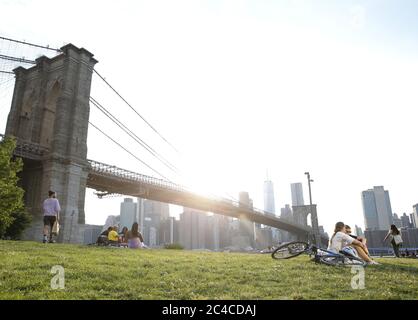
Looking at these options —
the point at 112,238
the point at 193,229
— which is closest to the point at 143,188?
the point at 112,238

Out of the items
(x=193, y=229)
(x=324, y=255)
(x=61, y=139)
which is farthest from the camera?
(x=193, y=229)

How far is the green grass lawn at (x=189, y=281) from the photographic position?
224 inches

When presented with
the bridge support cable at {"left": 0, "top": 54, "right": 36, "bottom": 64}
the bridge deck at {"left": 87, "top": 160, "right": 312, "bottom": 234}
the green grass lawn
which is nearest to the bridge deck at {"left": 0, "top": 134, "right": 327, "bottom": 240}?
the bridge deck at {"left": 87, "top": 160, "right": 312, "bottom": 234}

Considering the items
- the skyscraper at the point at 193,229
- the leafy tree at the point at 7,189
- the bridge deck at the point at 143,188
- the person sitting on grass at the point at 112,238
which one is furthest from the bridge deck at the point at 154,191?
the skyscraper at the point at 193,229

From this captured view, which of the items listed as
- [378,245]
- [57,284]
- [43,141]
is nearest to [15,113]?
[43,141]

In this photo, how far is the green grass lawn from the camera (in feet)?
18.7

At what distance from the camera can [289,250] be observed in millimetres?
11188

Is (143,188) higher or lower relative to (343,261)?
higher

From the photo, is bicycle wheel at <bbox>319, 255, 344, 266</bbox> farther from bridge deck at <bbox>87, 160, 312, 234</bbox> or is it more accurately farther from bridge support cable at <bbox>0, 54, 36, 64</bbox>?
bridge support cable at <bbox>0, 54, 36, 64</bbox>

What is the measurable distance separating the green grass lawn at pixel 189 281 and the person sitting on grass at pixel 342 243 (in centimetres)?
88

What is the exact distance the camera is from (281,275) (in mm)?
7789

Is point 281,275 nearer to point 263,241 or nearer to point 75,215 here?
point 75,215

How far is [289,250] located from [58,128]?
30.2 m

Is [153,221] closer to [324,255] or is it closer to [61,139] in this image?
[61,139]
